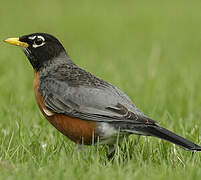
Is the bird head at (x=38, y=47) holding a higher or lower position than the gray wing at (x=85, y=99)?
higher

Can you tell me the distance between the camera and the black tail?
4508 mm

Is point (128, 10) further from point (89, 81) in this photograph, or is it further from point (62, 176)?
point (62, 176)

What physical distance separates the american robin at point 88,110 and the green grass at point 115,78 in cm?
17

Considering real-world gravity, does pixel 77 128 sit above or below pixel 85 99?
below

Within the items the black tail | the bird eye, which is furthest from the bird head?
the black tail

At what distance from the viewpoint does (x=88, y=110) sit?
4863 mm

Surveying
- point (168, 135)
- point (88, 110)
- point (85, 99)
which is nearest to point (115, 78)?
point (85, 99)

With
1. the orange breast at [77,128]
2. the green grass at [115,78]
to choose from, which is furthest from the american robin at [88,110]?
the green grass at [115,78]

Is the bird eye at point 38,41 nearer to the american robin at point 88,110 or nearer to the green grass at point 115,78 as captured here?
the american robin at point 88,110

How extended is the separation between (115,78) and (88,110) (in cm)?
386

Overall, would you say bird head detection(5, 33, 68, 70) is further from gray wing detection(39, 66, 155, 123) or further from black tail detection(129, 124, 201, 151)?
black tail detection(129, 124, 201, 151)

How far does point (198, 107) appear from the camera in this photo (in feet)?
24.8

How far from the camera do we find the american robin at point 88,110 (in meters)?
4.70

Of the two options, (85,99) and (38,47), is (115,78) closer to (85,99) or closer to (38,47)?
(38,47)
